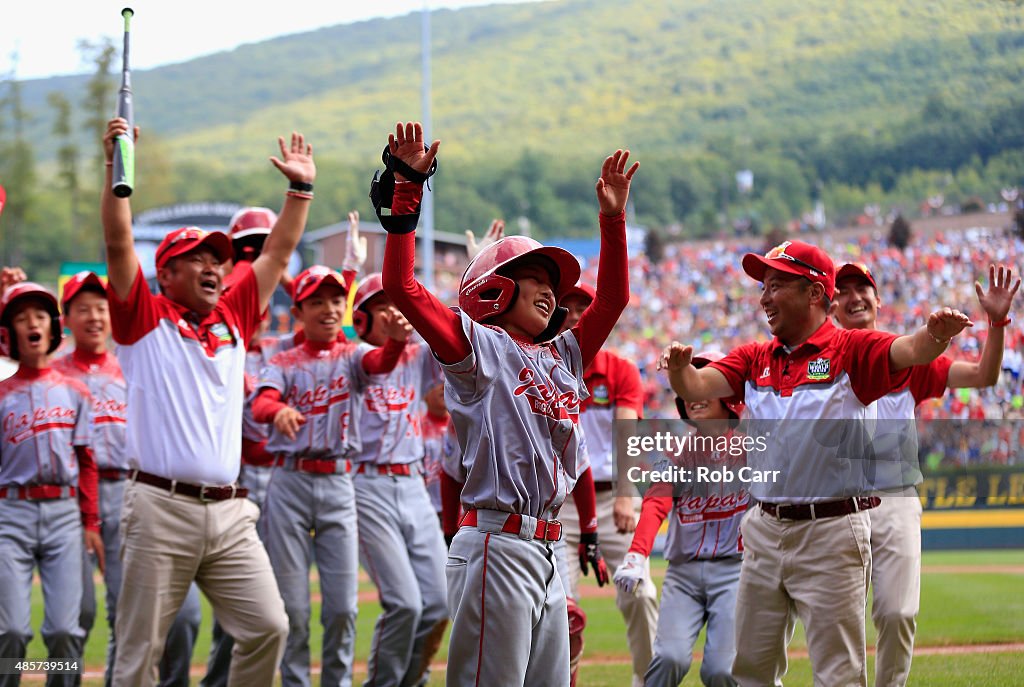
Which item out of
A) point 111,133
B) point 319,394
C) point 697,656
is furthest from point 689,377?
point 697,656

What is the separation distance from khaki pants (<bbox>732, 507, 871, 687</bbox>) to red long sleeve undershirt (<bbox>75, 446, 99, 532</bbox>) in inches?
163

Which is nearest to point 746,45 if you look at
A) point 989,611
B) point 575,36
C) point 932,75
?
point 575,36

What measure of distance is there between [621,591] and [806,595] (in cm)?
180

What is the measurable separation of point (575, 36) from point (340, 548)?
511ft

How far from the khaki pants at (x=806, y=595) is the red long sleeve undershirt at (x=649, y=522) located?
1.98 feet

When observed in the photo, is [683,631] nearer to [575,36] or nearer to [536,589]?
[536,589]

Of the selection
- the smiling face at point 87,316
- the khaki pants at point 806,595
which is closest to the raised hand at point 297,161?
the smiling face at point 87,316

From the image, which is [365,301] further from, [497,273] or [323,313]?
[497,273]

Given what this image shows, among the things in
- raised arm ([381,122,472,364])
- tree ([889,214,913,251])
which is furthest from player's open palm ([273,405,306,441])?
tree ([889,214,913,251])

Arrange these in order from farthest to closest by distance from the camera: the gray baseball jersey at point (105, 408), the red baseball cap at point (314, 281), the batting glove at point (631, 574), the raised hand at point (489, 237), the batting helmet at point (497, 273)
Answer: the gray baseball jersey at point (105, 408), the red baseball cap at point (314, 281), the raised hand at point (489, 237), the batting glove at point (631, 574), the batting helmet at point (497, 273)

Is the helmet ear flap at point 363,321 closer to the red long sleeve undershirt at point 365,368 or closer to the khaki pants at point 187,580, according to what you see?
the red long sleeve undershirt at point 365,368

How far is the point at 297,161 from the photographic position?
6129 mm

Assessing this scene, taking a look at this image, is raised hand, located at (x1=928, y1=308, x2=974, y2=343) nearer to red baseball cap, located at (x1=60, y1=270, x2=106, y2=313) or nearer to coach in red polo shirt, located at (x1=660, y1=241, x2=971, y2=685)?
coach in red polo shirt, located at (x1=660, y1=241, x2=971, y2=685)

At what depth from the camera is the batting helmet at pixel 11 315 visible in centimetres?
754
